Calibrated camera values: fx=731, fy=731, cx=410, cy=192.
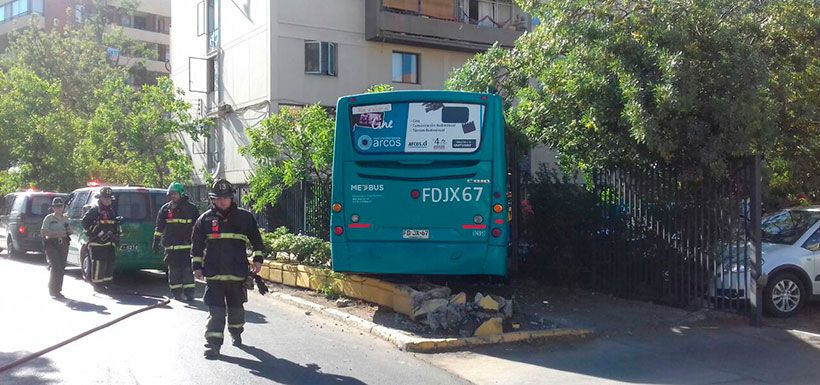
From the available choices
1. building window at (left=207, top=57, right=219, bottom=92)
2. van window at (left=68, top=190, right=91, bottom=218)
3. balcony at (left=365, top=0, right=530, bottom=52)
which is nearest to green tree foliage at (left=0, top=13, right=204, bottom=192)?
building window at (left=207, top=57, right=219, bottom=92)

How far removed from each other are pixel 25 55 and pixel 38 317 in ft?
106

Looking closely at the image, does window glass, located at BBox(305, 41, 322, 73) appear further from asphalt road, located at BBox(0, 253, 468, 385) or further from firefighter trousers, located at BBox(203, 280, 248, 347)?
firefighter trousers, located at BBox(203, 280, 248, 347)

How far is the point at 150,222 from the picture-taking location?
1345 centimetres

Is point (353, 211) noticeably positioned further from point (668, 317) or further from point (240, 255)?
point (668, 317)

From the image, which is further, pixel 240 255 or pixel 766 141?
pixel 766 141

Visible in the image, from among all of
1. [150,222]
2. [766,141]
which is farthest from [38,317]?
[766,141]

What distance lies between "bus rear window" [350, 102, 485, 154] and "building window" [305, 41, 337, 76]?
55.1ft

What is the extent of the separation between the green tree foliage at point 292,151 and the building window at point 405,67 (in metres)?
12.1

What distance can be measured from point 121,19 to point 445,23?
3476 centimetres

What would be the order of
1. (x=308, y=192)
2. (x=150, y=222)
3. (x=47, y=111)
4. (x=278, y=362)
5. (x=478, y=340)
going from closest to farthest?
(x=278, y=362) < (x=478, y=340) < (x=150, y=222) < (x=308, y=192) < (x=47, y=111)

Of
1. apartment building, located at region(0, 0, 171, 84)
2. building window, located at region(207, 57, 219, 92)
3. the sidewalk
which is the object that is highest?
apartment building, located at region(0, 0, 171, 84)

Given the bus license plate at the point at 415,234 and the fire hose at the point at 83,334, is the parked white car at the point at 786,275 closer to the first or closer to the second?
the bus license plate at the point at 415,234

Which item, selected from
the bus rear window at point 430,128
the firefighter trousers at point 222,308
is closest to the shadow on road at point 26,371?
the firefighter trousers at point 222,308

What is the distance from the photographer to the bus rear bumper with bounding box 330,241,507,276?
959 cm
